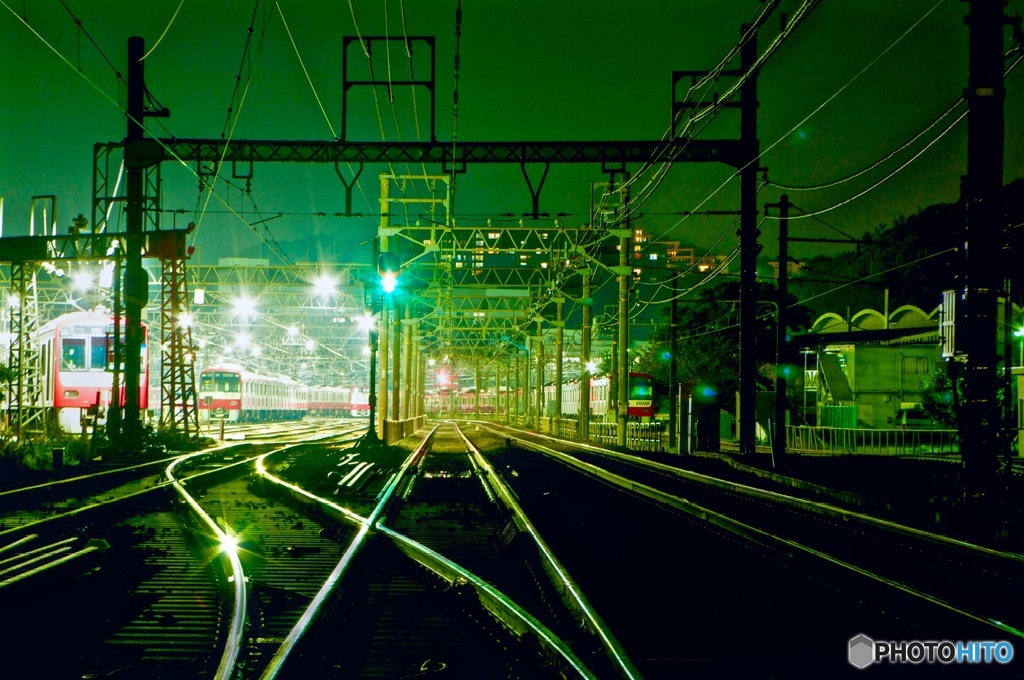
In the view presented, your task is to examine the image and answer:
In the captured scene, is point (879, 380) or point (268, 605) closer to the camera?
point (268, 605)

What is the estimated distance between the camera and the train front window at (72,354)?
37656mm

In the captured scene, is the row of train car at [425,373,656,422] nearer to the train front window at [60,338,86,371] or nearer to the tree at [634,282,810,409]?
the tree at [634,282,810,409]

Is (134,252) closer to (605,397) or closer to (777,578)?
(777,578)

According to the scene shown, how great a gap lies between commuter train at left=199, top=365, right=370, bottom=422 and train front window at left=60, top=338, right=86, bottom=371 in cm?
578

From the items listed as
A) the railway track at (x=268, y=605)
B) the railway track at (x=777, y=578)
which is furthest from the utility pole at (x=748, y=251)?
the railway track at (x=268, y=605)

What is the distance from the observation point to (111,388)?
32562 millimetres

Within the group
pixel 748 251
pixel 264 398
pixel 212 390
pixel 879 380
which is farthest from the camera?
pixel 264 398

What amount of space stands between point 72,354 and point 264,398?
3080cm

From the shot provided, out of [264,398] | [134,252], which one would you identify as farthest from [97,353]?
[264,398]

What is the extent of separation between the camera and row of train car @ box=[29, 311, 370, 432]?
36156 millimetres

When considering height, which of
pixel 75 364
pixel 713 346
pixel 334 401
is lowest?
pixel 334 401

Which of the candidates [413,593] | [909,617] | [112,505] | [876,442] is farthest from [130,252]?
[876,442]

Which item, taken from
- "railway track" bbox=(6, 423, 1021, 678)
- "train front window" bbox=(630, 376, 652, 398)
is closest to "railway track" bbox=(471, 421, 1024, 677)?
"railway track" bbox=(6, 423, 1021, 678)

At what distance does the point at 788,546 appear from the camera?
10031 millimetres
